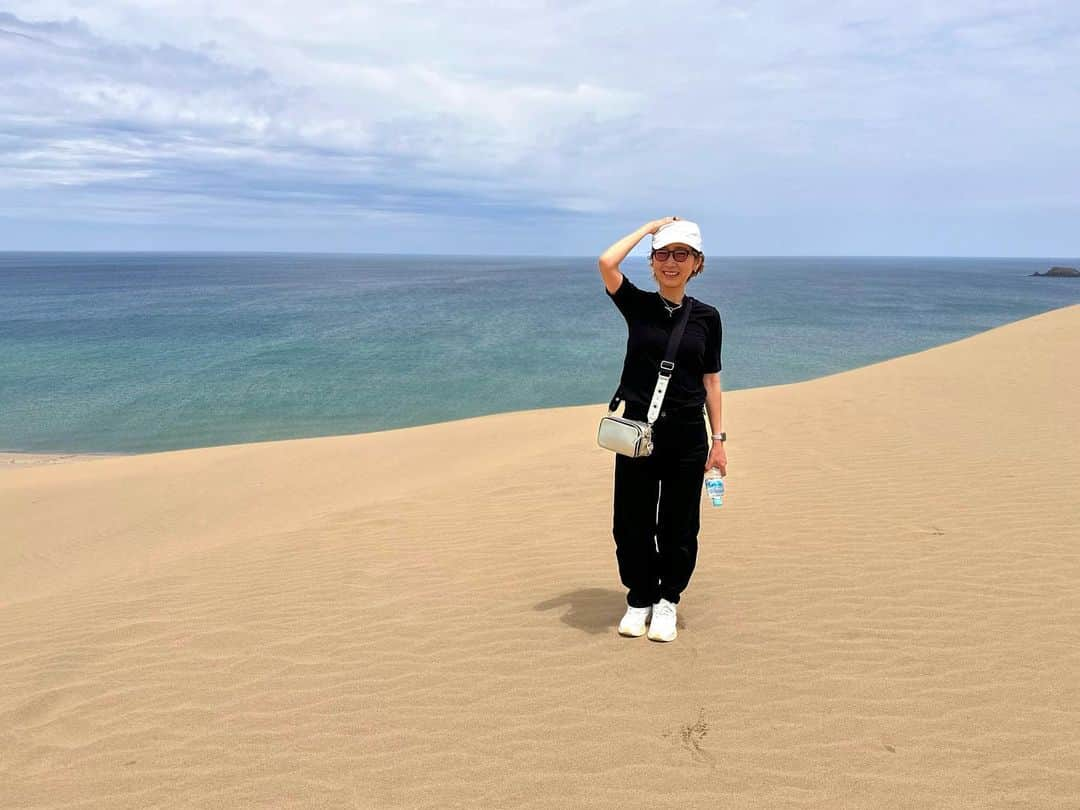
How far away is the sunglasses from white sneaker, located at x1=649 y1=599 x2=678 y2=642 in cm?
205

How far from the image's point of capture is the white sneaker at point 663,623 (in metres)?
4.32

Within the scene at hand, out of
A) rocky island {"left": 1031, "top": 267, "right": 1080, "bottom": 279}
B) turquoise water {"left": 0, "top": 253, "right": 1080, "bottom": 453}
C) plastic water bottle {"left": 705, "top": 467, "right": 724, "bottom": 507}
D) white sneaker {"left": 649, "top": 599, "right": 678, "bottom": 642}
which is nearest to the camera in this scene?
plastic water bottle {"left": 705, "top": 467, "right": 724, "bottom": 507}

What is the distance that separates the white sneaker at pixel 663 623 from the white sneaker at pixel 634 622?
0.06 metres

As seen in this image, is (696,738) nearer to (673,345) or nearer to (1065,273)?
(673,345)

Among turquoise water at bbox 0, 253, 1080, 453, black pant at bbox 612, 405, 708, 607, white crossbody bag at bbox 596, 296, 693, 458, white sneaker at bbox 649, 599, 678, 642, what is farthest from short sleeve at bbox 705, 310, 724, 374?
turquoise water at bbox 0, 253, 1080, 453

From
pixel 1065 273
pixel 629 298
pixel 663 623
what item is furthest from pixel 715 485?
pixel 1065 273

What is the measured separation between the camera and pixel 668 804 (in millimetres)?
3045

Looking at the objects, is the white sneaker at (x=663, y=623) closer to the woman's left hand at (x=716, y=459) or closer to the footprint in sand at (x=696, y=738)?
the footprint in sand at (x=696, y=738)

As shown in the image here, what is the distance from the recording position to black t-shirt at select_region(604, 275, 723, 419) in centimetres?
Answer: 377

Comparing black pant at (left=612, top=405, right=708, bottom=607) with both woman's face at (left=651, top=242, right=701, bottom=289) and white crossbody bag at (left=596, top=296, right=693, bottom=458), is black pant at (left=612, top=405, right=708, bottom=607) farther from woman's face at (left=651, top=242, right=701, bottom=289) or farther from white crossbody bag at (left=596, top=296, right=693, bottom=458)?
woman's face at (left=651, top=242, right=701, bottom=289)

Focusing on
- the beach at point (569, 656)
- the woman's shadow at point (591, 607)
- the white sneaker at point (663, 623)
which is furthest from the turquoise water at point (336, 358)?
the white sneaker at point (663, 623)

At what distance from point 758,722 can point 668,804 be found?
755 millimetres

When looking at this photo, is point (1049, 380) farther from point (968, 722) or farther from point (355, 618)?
point (355, 618)

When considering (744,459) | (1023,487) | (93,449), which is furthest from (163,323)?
(1023,487)
